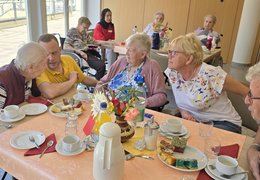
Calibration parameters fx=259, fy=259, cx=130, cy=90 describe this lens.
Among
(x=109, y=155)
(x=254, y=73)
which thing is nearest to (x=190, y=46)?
(x=254, y=73)

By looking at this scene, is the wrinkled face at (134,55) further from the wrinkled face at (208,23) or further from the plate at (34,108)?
the wrinkled face at (208,23)

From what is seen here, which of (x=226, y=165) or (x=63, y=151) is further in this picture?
(x=63, y=151)

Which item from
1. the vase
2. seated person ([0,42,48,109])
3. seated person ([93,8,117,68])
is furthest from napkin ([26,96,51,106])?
seated person ([93,8,117,68])

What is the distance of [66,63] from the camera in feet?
7.13

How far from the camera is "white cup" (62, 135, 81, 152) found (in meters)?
1.21

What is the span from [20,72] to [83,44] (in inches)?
105

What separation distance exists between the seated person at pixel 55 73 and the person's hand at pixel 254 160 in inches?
51.8

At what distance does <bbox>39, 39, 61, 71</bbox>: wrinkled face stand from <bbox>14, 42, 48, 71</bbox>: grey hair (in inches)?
10.0

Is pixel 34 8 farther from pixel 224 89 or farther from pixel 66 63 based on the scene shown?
pixel 224 89

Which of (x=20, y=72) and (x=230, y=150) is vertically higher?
(x=20, y=72)

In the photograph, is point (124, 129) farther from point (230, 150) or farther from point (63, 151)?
point (230, 150)

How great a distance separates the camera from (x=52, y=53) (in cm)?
199

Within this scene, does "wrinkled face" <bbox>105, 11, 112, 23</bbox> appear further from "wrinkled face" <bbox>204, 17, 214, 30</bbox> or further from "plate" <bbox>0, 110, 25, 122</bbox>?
"plate" <bbox>0, 110, 25, 122</bbox>

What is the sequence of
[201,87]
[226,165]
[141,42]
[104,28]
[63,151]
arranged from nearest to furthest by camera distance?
[226,165], [63,151], [201,87], [141,42], [104,28]
